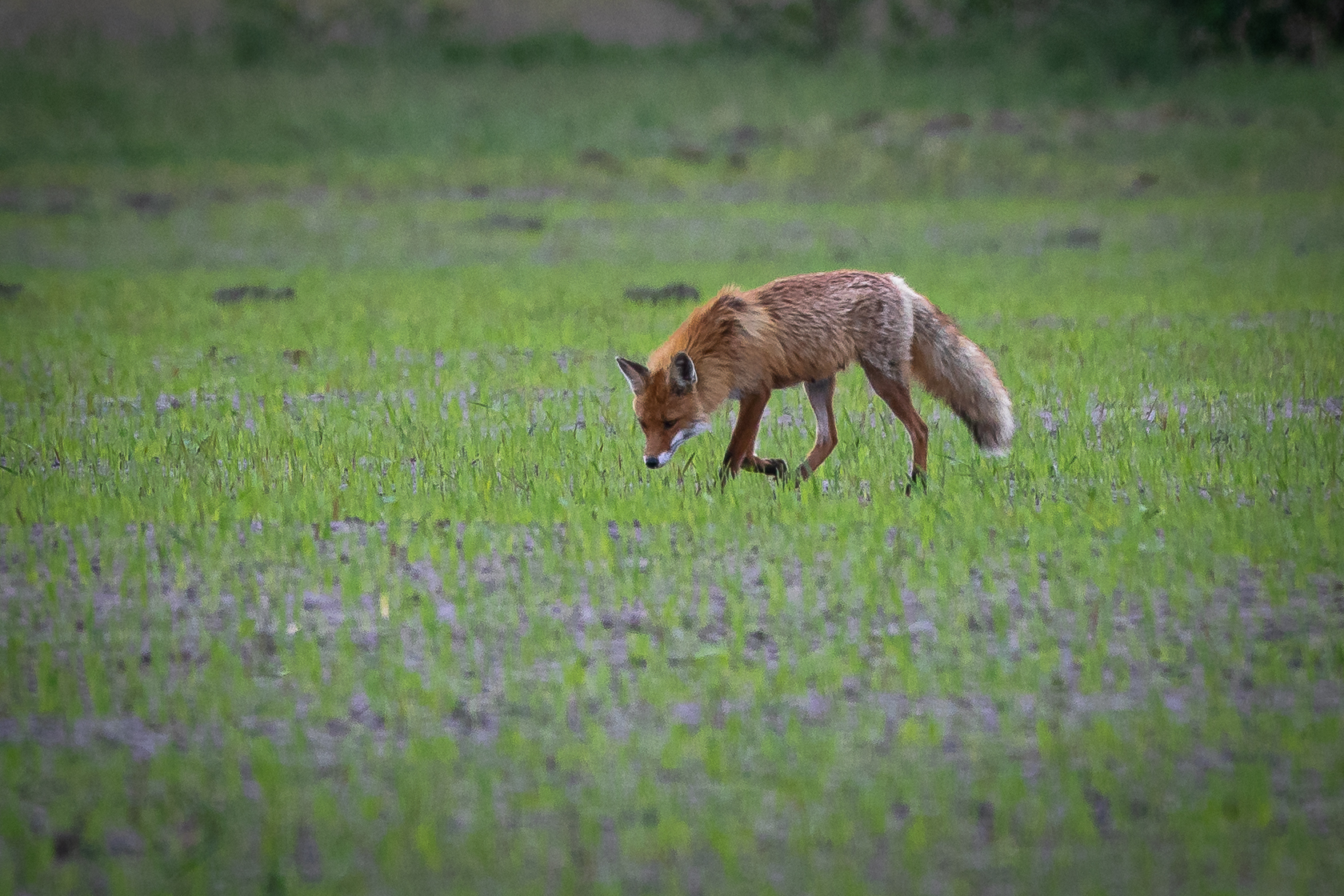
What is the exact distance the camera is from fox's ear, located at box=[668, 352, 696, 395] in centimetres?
721

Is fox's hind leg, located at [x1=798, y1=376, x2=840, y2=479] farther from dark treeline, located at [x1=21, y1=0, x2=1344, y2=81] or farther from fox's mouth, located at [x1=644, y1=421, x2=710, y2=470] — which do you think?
dark treeline, located at [x1=21, y1=0, x2=1344, y2=81]

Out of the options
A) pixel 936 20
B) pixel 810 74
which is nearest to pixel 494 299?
pixel 810 74

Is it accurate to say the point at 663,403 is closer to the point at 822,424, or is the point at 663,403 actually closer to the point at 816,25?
the point at 822,424

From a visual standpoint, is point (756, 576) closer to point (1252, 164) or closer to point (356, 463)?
point (356, 463)

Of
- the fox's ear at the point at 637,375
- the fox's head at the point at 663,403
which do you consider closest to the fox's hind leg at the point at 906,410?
the fox's head at the point at 663,403

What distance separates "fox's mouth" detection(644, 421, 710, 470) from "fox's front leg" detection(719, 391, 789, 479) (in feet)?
0.63

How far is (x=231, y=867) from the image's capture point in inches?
145

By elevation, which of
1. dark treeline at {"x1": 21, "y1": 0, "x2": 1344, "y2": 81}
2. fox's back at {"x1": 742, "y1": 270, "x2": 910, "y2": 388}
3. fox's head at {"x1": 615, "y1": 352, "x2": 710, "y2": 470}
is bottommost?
fox's head at {"x1": 615, "y1": 352, "x2": 710, "y2": 470}

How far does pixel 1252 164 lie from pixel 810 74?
13473mm

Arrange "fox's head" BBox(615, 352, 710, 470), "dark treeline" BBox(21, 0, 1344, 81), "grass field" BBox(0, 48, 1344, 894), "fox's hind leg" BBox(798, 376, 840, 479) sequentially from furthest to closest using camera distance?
1. "dark treeline" BBox(21, 0, 1344, 81)
2. "fox's hind leg" BBox(798, 376, 840, 479)
3. "fox's head" BBox(615, 352, 710, 470)
4. "grass field" BBox(0, 48, 1344, 894)

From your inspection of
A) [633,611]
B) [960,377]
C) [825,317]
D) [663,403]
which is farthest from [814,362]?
[633,611]

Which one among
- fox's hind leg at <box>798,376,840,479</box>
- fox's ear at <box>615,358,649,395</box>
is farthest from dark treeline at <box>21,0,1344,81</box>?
fox's ear at <box>615,358,649,395</box>

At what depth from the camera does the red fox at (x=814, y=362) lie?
7520mm

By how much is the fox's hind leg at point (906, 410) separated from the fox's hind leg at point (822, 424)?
0.30 meters
